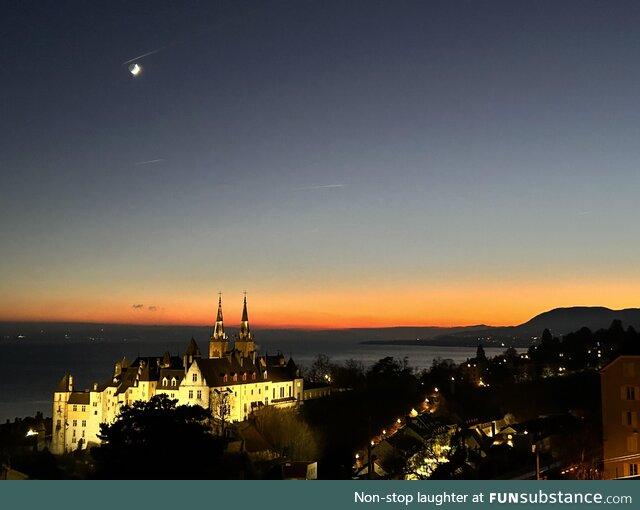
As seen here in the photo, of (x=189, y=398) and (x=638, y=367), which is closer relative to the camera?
(x=638, y=367)

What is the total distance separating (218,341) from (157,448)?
39503mm

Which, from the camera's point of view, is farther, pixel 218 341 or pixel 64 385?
pixel 218 341

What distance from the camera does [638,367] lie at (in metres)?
22.4

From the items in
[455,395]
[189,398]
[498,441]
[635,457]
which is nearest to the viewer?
[635,457]

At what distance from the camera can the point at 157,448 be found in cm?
2047

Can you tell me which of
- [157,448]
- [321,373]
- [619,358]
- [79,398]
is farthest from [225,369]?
[321,373]

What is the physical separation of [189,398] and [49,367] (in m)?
127

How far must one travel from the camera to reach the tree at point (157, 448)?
19.9 metres

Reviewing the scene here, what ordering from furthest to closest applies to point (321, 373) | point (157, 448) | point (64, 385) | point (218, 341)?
point (321, 373), point (218, 341), point (64, 385), point (157, 448)

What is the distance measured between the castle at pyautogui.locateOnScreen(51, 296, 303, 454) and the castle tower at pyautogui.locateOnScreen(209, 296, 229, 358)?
5368 mm

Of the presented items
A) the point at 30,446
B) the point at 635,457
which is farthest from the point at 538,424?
the point at 30,446

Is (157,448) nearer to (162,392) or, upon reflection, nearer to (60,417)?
(162,392)

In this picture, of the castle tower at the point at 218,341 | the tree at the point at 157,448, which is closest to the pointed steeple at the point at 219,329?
the castle tower at the point at 218,341
